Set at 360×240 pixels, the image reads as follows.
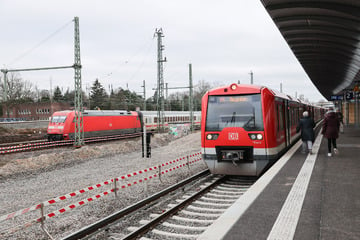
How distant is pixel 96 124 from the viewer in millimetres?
27516

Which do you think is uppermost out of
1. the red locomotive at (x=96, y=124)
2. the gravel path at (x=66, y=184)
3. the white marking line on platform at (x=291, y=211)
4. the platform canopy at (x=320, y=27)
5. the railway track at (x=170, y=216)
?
the platform canopy at (x=320, y=27)

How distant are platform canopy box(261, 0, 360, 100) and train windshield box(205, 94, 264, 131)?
2.98 metres

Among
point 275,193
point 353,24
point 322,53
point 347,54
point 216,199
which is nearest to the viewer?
point 275,193

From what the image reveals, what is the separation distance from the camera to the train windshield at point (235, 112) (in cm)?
917

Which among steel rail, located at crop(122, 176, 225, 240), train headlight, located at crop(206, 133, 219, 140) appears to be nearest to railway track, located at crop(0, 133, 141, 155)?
train headlight, located at crop(206, 133, 219, 140)

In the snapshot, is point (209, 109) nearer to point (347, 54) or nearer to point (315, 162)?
point (315, 162)

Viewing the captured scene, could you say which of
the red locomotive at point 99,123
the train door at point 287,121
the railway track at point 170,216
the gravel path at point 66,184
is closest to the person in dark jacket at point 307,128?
the train door at point 287,121

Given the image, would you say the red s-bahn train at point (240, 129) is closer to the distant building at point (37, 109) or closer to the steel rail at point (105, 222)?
the steel rail at point (105, 222)

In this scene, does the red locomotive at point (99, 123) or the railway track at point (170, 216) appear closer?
the railway track at point (170, 216)

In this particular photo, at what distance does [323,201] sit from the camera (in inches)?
222

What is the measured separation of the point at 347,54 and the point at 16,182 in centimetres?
1563

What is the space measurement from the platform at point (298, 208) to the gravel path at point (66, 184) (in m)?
3.47

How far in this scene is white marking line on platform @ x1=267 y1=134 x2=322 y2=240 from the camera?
427cm

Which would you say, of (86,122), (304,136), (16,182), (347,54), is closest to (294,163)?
(304,136)
